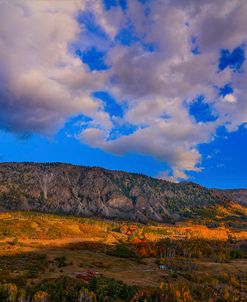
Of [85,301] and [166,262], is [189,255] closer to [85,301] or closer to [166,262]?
[166,262]

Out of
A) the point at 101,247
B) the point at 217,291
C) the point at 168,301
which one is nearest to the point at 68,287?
the point at 168,301

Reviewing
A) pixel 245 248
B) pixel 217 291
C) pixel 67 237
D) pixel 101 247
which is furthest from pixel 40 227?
pixel 217 291

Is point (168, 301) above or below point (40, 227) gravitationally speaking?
below

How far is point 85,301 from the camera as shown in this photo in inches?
1650

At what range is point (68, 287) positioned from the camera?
47.5 meters

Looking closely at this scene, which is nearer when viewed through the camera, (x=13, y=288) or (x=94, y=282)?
(x=13, y=288)

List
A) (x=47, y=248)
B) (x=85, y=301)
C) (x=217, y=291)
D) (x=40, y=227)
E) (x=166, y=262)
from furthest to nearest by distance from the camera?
1. (x=40, y=227)
2. (x=47, y=248)
3. (x=166, y=262)
4. (x=217, y=291)
5. (x=85, y=301)

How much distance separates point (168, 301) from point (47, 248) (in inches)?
3767

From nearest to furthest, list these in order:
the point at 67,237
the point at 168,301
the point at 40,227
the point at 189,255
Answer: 1. the point at 168,301
2. the point at 189,255
3. the point at 67,237
4. the point at 40,227

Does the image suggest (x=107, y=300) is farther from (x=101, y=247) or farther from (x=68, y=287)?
(x=101, y=247)

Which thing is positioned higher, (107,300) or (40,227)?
(40,227)

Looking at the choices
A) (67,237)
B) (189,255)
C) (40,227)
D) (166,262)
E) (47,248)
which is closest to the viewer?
(166,262)

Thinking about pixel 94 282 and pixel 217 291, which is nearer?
pixel 94 282

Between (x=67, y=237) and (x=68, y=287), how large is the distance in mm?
142670
